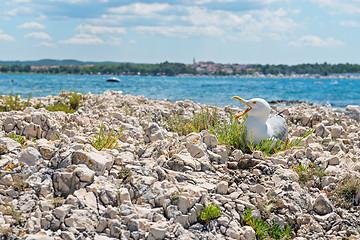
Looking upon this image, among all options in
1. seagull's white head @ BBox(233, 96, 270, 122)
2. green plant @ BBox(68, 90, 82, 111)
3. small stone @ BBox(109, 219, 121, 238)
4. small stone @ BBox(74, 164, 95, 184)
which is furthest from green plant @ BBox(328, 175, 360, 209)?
green plant @ BBox(68, 90, 82, 111)

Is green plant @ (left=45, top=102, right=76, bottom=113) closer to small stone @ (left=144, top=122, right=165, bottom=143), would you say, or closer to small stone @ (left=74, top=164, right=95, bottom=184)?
small stone @ (left=144, top=122, right=165, bottom=143)

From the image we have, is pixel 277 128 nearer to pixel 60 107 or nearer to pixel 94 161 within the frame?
pixel 94 161

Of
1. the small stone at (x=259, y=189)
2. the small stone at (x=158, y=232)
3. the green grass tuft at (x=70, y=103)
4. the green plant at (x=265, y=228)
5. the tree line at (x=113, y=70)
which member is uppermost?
the tree line at (x=113, y=70)

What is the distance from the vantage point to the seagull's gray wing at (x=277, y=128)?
6.35 m

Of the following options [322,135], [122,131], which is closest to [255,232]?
[122,131]

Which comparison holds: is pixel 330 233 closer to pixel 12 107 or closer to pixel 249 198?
pixel 249 198

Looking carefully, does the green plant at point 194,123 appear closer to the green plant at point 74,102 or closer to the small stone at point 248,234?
the green plant at point 74,102

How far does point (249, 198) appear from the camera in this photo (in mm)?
4418

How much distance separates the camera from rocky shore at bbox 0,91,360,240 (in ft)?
12.1

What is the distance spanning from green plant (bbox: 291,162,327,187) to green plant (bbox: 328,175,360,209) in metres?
0.27

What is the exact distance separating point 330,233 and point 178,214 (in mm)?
1916

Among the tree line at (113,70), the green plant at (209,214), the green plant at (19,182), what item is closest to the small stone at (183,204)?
the green plant at (209,214)

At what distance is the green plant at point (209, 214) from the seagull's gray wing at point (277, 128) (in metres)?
2.66

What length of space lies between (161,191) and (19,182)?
1726 mm
